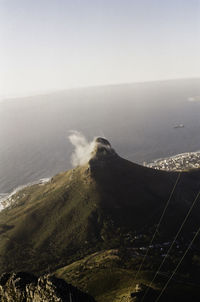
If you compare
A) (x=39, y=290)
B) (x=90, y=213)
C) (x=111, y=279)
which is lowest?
(x=111, y=279)

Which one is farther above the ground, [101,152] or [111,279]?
[101,152]

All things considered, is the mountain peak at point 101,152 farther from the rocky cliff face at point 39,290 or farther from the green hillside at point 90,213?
the rocky cliff face at point 39,290

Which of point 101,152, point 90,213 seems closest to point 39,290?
point 90,213

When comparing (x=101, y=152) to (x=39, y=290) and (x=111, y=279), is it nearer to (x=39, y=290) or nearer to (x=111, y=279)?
(x=111, y=279)

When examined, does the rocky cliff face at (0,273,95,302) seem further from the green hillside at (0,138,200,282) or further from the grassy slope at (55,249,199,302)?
the green hillside at (0,138,200,282)

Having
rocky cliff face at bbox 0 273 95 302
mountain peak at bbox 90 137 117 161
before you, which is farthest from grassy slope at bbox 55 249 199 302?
mountain peak at bbox 90 137 117 161

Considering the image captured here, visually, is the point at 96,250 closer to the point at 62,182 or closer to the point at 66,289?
the point at 62,182

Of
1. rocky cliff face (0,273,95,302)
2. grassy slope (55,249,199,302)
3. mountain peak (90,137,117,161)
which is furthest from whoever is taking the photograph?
mountain peak (90,137,117,161)

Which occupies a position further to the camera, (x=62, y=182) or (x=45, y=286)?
(x=62, y=182)

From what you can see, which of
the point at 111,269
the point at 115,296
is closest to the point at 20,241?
the point at 111,269
